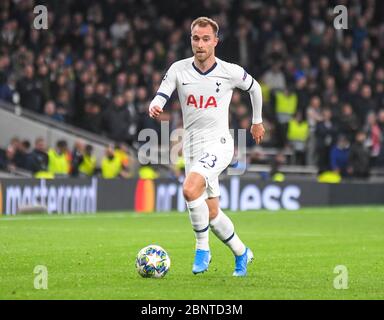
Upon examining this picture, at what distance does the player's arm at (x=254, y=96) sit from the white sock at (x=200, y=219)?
911mm

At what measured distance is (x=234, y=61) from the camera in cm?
2880

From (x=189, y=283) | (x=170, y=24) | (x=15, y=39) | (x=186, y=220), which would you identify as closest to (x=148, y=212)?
(x=186, y=220)

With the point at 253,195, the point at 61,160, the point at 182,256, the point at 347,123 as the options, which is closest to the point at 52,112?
the point at 61,160

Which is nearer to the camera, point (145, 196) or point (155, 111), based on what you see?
point (155, 111)

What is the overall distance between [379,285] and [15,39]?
16050mm

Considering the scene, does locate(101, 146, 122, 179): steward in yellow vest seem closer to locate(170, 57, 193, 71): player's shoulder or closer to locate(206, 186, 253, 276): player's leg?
locate(170, 57, 193, 71): player's shoulder

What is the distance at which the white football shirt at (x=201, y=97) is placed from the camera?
36.7 ft

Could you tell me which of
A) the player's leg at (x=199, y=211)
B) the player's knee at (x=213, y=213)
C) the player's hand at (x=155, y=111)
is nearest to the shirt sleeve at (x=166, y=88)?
the player's hand at (x=155, y=111)

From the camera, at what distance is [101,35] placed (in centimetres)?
2712

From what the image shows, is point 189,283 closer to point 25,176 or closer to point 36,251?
point 36,251

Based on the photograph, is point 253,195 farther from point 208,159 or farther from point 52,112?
point 208,159

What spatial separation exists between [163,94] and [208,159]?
2.59 feet

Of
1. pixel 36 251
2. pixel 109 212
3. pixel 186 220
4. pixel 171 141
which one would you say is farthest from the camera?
pixel 171 141

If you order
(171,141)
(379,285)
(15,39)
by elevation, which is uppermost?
(15,39)
